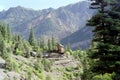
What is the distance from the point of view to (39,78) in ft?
649

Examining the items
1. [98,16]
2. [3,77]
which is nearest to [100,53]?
[98,16]

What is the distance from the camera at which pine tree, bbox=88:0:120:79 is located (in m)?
35.2

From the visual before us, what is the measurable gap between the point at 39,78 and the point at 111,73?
164 meters

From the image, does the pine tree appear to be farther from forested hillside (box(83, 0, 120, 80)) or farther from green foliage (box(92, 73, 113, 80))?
green foliage (box(92, 73, 113, 80))

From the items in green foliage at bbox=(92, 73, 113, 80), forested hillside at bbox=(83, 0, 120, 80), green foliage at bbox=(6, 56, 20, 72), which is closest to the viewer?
green foliage at bbox=(92, 73, 113, 80)

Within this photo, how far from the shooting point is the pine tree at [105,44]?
115 ft

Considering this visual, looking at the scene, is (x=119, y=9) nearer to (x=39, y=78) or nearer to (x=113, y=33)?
(x=113, y=33)

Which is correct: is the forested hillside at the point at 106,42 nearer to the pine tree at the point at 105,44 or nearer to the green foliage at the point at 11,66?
the pine tree at the point at 105,44

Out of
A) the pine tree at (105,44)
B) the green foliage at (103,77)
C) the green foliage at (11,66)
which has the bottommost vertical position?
the green foliage at (11,66)

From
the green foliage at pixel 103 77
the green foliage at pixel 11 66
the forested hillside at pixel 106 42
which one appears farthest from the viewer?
the green foliage at pixel 11 66

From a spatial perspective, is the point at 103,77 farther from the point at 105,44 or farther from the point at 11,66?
the point at 11,66

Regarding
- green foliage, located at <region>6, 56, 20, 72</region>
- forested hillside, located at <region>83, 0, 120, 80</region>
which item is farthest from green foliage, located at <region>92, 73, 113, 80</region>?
green foliage, located at <region>6, 56, 20, 72</region>

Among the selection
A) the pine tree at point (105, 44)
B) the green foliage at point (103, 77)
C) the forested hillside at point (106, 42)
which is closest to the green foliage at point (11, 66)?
the forested hillside at point (106, 42)

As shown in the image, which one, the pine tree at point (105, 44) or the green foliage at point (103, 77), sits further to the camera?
the pine tree at point (105, 44)
